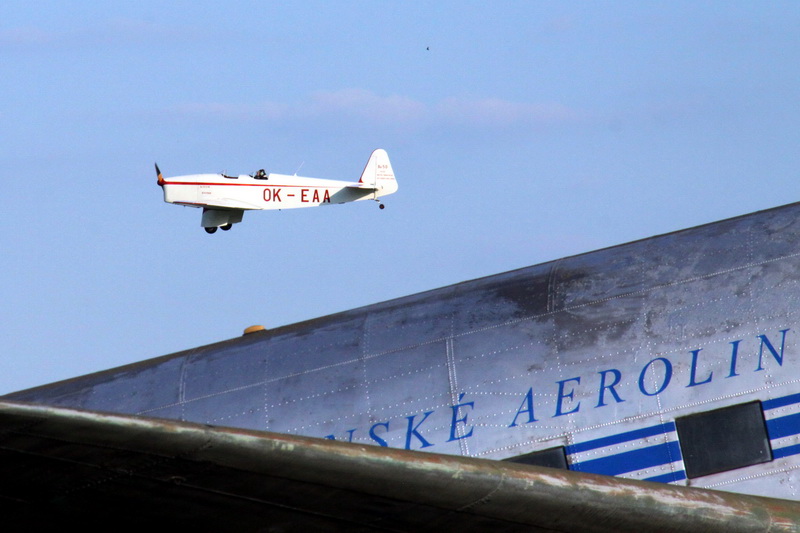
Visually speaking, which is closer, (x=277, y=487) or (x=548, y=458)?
(x=277, y=487)

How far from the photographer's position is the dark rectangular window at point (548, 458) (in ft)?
28.8

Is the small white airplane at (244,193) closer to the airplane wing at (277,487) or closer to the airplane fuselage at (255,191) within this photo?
the airplane fuselage at (255,191)

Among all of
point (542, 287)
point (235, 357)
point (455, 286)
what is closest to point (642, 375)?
point (542, 287)

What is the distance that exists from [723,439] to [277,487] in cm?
425

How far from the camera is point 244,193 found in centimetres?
5619

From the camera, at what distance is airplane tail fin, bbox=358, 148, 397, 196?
62.8m

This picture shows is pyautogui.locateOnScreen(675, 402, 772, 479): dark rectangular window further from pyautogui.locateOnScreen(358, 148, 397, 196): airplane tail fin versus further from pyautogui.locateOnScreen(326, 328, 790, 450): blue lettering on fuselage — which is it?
pyautogui.locateOnScreen(358, 148, 397, 196): airplane tail fin

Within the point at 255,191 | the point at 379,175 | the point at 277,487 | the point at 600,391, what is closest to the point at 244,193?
the point at 255,191

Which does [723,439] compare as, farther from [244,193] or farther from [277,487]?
[244,193]

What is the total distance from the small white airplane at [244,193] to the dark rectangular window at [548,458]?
47322mm

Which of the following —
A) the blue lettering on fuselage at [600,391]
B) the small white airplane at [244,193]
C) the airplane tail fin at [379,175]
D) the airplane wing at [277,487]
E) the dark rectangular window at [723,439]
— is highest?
the airplane tail fin at [379,175]

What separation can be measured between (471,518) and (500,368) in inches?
128

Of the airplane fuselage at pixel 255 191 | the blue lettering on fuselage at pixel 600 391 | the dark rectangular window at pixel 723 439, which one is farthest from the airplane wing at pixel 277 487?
the airplane fuselage at pixel 255 191

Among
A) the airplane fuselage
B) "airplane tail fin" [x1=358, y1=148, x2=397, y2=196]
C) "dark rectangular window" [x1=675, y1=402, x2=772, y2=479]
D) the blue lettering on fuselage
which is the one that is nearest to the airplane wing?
"dark rectangular window" [x1=675, y1=402, x2=772, y2=479]
